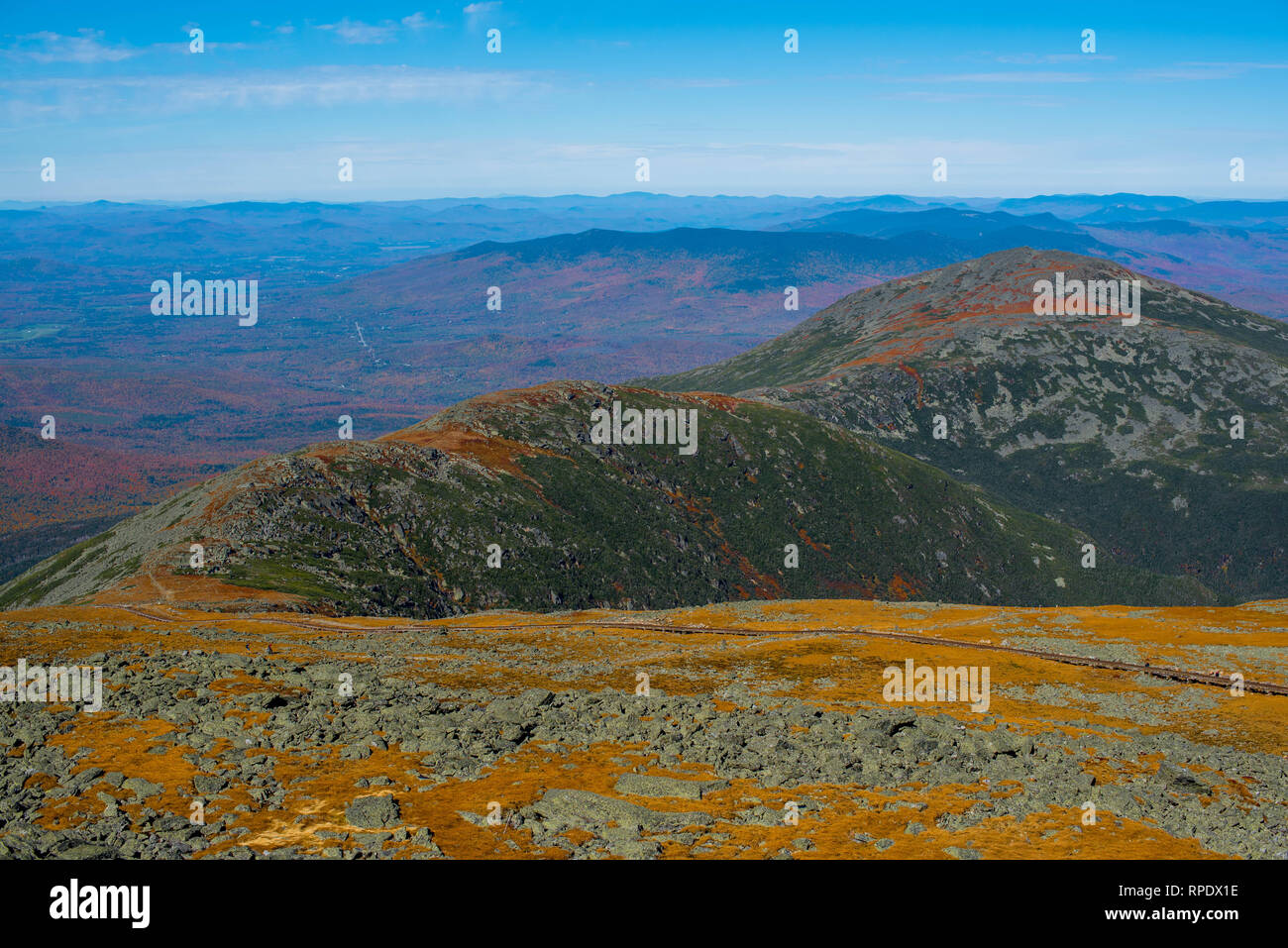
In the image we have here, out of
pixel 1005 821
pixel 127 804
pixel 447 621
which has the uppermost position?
pixel 127 804

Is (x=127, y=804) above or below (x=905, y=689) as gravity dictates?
above

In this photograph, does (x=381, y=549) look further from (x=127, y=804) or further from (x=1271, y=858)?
(x=1271, y=858)
